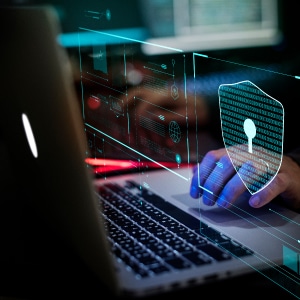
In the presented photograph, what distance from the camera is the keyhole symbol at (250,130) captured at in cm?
75

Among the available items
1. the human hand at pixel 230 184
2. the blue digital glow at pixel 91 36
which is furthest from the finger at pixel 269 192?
the blue digital glow at pixel 91 36

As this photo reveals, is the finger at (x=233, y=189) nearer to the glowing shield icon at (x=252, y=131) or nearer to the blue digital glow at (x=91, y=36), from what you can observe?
the glowing shield icon at (x=252, y=131)

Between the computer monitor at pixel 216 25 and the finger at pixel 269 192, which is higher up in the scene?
the computer monitor at pixel 216 25

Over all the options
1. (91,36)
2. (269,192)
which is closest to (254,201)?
(269,192)

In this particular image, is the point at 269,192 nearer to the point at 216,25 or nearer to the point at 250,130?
the point at 250,130

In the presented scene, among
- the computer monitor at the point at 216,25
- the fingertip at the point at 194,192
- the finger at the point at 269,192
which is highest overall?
the computer monitor at the point at 216,25

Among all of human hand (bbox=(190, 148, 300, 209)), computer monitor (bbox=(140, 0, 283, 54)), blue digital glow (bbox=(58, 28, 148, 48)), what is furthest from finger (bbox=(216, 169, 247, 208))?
blue digital glow (bbox=(58, 28, 148, 48))

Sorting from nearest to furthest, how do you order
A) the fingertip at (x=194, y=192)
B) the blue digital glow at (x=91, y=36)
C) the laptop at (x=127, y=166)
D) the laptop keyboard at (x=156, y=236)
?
the laptop at (x=127, y=166) < the laptop keyboard at (x=156, y=236) < the fingertip at (x=194, y=192) < the blue digital glow at (x=91, y=36)

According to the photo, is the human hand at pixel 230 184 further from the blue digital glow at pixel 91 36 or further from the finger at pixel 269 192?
the blue digital glow at pixel 91 36

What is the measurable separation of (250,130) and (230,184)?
0.09 meters

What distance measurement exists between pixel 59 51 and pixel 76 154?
0.35 feet

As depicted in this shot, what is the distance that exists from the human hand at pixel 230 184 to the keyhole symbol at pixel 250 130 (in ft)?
0.16

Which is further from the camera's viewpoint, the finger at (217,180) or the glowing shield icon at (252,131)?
the finger at (217,180)

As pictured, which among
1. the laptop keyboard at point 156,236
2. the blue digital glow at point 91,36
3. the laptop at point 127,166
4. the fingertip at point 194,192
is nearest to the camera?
the laptop at point 127,166
